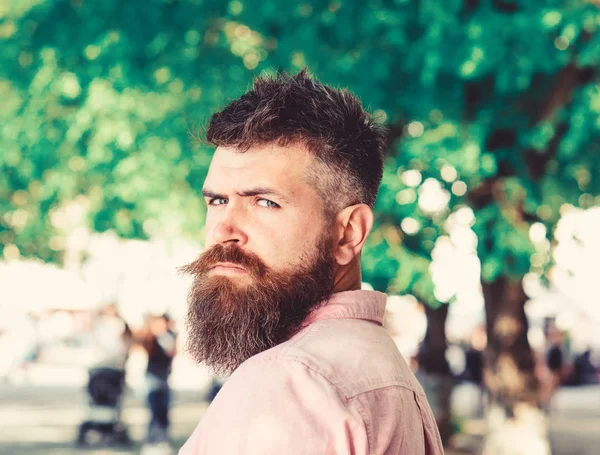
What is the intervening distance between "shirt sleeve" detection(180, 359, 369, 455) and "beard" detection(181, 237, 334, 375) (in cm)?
34

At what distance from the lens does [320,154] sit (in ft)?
6.88

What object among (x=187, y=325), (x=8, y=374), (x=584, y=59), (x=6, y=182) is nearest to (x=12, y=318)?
(x=8, y=374)

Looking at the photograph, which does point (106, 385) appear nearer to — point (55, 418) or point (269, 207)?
point (55, 418)

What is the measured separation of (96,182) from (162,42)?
4.34 m

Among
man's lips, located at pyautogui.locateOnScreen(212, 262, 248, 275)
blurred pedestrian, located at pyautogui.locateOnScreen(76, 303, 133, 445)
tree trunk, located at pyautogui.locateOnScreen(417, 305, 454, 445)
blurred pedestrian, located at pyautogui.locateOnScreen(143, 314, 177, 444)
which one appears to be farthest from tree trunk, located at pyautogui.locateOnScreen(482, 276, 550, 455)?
man's lips, located at pyautogui.locateOnScreen(212, 262, 248, 275)

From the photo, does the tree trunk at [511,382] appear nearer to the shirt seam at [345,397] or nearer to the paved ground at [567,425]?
the paved ground at [567,425]

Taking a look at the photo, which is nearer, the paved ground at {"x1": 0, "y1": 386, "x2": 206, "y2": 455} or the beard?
the beard

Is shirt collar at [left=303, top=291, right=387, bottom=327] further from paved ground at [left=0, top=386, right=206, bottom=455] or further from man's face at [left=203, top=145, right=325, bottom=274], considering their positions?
paved ground at [left=0, top=386, right=206, bottom=455]

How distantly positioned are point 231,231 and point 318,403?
53cm

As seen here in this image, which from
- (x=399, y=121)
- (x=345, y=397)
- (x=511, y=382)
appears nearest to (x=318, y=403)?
(x=345, y=397)

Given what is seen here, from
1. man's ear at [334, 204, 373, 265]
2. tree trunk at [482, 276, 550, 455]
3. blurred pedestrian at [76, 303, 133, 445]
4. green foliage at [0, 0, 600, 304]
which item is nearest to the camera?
man's ear at [334, 204, 373, 265]

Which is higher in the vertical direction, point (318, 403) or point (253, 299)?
point (253, 299)

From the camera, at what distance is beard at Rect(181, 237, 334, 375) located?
2.07 m

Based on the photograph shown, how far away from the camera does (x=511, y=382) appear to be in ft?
32.3
